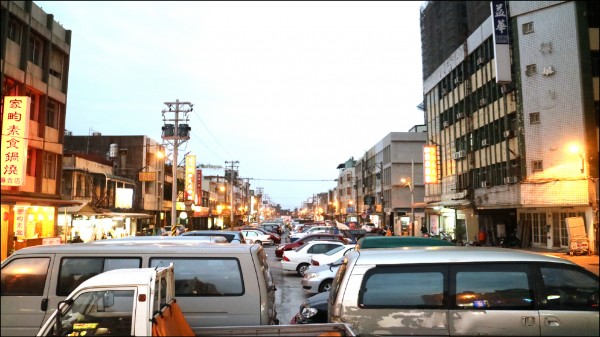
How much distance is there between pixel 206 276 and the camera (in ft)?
24.9

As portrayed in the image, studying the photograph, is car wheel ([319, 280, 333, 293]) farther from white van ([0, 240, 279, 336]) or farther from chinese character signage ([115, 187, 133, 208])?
chinese character signage ([115, 187, 133, 208])

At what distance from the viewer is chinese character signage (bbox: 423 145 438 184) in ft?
144

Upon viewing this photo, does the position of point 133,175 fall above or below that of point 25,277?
A: above

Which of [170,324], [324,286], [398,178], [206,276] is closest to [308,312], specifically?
[206,276]

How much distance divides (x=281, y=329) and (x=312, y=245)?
15147 millimetres

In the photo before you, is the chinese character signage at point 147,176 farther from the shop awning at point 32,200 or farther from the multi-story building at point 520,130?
the multi-story building at point 520,130

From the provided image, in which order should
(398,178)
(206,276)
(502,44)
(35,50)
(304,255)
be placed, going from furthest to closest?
1. (398,178)
2. (502,44)
3. (35,50)
4. (304,255)
5. (206,276)

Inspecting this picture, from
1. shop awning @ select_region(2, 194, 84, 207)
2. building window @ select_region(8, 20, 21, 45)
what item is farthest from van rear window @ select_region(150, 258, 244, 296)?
building window @ select_region(8, 20, 21, 45)

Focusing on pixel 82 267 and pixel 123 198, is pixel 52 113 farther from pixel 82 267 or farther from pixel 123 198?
pixel 82 267

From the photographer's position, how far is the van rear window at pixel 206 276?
751 centimetres

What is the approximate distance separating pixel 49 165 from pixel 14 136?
770cm

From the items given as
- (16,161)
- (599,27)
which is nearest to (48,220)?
(16,161)

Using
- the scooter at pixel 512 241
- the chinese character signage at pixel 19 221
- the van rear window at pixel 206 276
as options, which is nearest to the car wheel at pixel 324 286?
the van rear window at pixel 206 276

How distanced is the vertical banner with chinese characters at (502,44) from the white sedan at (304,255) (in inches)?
724
